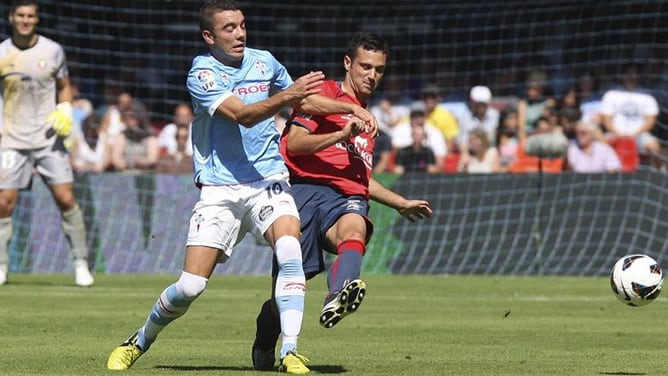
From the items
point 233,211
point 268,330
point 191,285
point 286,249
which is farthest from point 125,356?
point 286,249

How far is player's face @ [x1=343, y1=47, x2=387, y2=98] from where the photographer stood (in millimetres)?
9195

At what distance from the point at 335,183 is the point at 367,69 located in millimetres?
726

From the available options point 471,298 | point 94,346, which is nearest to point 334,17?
point 471,298

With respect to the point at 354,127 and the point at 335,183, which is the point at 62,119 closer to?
the point at 335,183

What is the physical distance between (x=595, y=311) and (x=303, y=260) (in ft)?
15.8

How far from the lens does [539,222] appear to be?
18266 mm

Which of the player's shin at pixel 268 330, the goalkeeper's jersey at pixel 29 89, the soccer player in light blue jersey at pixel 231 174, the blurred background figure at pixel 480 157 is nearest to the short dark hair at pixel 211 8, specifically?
the soccer player in light blue jersey at pixel 231 174

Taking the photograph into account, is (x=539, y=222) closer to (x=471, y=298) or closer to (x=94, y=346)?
(x=471, y=298)

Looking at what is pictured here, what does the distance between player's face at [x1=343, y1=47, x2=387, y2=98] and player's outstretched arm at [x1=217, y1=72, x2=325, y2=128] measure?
128 centimetres

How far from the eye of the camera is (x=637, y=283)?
8734 mm

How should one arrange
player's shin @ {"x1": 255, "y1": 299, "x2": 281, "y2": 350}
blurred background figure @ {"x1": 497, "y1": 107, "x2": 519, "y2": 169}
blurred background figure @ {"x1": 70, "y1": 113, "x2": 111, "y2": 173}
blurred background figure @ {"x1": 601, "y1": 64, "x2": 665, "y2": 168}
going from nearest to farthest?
player's shin @ {"x1": 255, "y1": 299, "x2": 281, "y2": 350}, blurred background figure @ {"x1": 601, "y1": 64, "x2": 665, "y2": 168}, blurred background figure @ {"x1": 497, "y1": 107, "x2": 519, "y2": 169}, blurred background figure @ {"x1": 70, "y1": 113, "x2": 111, "y2": 173}

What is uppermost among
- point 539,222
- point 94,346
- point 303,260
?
point 303,260

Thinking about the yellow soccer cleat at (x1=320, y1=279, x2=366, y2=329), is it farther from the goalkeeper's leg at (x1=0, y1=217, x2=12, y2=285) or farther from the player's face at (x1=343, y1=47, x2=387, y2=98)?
the goalkeeper's leg at (x1=0, y1=217, x2=12, y2=285)

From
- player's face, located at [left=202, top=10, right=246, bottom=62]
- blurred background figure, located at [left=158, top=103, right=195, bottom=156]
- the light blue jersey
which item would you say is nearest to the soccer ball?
the light blue jersey
